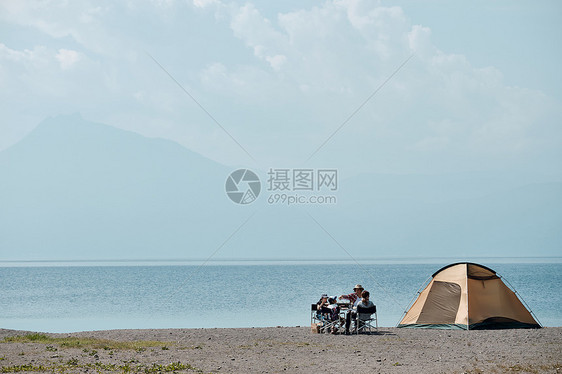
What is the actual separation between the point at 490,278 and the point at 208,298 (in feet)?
81.7

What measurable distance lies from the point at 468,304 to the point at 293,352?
555 centimetres

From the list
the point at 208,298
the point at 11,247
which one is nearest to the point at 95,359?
the point at 208,298

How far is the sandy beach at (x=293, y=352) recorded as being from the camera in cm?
1022

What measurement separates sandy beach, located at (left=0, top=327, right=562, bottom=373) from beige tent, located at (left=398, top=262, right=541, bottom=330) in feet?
2.19

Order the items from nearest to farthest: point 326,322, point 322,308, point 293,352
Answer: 1. point 293,352
2. point 326,322
3. point 322,308

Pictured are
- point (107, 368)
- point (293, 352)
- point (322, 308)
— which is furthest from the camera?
point (322, 308)

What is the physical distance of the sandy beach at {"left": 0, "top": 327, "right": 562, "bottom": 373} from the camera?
33.5ft

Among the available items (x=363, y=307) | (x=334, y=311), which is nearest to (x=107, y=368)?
(x=334, y=311)

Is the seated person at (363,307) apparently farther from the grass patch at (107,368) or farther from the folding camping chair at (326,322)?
the grass patch at (107,368)

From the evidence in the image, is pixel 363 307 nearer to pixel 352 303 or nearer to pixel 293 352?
pixel 352 303

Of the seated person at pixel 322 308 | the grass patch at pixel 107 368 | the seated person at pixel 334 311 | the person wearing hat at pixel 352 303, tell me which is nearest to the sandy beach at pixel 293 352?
the grass patch at pixel 107 368

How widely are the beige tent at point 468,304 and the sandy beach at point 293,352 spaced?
0.67 m

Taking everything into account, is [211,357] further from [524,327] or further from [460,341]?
[524,327]

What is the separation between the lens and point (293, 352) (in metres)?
12.0
